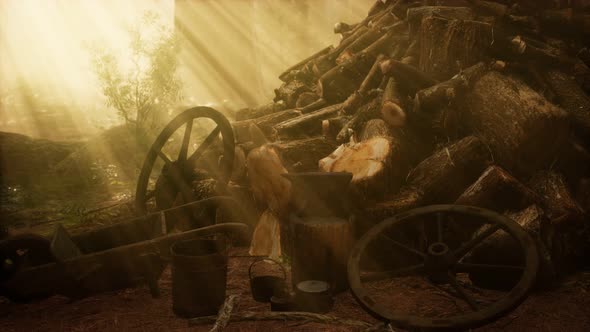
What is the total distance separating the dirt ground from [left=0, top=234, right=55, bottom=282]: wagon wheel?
0.43m

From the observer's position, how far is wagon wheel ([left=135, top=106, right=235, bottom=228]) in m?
4.71

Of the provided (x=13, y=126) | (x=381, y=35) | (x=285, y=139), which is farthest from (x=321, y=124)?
(x=13, y=126)

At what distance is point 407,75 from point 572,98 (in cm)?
200

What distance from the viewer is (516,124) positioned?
429cm

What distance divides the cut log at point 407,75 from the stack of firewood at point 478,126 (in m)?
0.01

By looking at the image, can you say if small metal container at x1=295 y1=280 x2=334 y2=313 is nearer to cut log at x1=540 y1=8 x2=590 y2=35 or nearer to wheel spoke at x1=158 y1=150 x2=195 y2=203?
wheel spoke at x1=158 y1=150 x2=195 y2=203

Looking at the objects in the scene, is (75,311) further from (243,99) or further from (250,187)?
(243,99)

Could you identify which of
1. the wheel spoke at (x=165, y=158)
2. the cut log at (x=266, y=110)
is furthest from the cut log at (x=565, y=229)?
the cut log at (x=266, y=110)

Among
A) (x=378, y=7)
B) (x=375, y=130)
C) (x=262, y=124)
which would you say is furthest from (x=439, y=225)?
(x=378, y=7)

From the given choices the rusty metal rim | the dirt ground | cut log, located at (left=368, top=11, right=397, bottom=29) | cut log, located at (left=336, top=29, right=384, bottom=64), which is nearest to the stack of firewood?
the dirt ground

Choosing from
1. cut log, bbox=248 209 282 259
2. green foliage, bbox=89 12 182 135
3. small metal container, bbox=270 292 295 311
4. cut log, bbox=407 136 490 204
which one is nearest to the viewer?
small metal container, bbox=270 292 295 311

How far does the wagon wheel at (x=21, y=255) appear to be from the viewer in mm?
3494

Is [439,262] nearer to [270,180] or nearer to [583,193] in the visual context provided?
[270,180]

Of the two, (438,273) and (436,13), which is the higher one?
(436,13)
